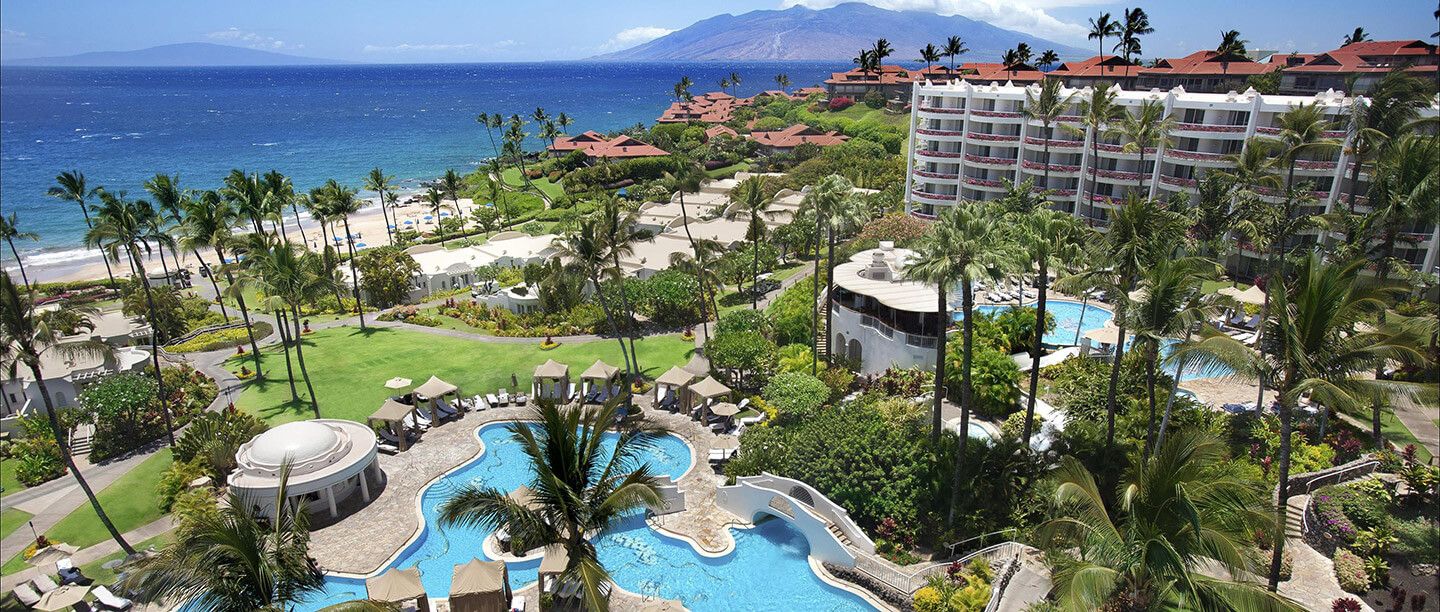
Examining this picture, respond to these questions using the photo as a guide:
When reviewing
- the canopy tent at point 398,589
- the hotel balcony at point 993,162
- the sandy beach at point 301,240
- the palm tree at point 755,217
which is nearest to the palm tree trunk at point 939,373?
the canopy tent at point 398,589

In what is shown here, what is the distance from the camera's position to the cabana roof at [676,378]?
35312 millimetres

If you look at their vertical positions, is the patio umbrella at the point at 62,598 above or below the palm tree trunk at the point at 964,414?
below

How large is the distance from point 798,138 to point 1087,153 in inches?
2122

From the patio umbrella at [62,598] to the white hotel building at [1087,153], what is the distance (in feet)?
152

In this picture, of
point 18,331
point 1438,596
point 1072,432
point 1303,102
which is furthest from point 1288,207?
point 18,331

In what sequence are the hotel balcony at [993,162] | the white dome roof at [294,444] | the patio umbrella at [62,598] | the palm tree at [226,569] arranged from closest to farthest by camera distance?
the palm tree at [226,569] → the patio umbrella at [62,598] → the white dome roof at [294,444] → the hotel balcony at [993,162]

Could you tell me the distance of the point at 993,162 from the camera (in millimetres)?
61344

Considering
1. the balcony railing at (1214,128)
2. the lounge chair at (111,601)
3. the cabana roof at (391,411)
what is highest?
the balcony railing at (1214,128)

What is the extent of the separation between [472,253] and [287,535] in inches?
1673

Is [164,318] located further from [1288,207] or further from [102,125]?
[102,125]

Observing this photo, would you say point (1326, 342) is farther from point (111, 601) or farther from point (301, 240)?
point (301, 240)

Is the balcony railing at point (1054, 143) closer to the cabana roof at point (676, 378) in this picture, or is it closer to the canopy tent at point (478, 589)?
the cabana roof at point (676, 378)

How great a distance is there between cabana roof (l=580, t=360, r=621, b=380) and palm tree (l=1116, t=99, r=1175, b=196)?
35025 millimetres

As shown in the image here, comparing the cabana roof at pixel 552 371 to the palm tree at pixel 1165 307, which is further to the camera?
the cabana roof at pixel 552 371
